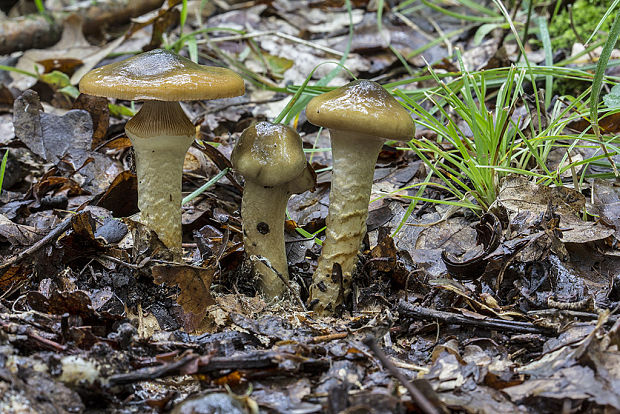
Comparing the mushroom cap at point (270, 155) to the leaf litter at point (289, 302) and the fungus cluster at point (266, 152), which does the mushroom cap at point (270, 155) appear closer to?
the fungus cluster at point (266, 152)

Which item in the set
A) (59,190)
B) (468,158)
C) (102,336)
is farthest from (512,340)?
(59,190)

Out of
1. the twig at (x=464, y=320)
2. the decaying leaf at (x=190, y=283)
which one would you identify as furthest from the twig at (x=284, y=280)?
the twig at (x=464, y=320)

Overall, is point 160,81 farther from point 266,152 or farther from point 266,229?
point 266,229

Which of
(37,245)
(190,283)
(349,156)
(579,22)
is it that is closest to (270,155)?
(349,156)

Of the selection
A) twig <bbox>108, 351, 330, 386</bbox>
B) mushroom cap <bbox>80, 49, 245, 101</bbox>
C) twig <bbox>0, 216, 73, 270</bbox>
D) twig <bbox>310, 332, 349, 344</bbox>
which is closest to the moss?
mushroom cap <bbox>80, 49, 245, 101</bbox>

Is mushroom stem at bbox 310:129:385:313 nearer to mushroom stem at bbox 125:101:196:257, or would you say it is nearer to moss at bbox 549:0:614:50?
mushroom stem at bbox 125:101:196:257

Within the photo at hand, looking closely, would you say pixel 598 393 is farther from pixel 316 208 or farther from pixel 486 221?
pixel 316 208
